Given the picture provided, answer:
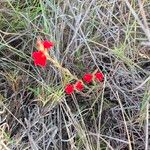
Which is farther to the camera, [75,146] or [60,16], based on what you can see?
[60,16]

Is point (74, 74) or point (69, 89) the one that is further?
point (74, 74)

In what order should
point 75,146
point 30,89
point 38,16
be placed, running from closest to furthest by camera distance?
point 75,146 → point 30,89 → point 38,16

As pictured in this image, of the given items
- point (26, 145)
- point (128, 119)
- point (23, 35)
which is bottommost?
point (128, 119)

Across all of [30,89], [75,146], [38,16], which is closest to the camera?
Answer: [75,146]

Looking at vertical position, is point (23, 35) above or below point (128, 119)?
above

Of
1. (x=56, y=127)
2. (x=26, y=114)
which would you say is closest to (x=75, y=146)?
(x=56, y=127)

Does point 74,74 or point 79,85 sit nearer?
point 79,85

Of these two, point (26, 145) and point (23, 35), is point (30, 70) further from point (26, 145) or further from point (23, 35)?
point (26, 145)
